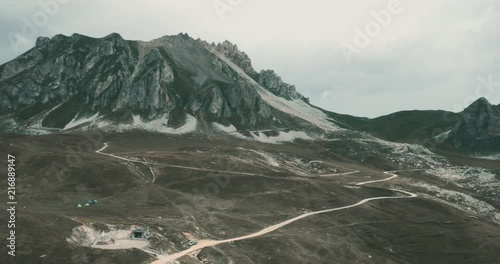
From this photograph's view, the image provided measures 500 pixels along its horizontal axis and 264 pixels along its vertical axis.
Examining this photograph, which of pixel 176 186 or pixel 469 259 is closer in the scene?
pixel 469 259

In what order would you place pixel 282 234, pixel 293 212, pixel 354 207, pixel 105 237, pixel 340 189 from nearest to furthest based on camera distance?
1. pixel 105 237
2. pixel 282 234
3. pixel 293 212
4. pixel 354 207
5. pixel 340 189

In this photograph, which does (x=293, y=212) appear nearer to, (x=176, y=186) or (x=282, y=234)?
(x=282, y=234)

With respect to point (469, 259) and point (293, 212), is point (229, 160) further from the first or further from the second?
point (469, 259)

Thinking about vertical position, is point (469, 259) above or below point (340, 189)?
below

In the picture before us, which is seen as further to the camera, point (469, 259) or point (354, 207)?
point (354, 207)

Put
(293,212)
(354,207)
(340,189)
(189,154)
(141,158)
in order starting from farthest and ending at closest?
(189,154) → (141,158) → (340,189) → (354,207) → (293,212)

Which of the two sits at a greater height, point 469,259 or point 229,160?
point 229,160

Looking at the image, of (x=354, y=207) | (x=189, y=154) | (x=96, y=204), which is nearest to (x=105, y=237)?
(x=96, y=204)

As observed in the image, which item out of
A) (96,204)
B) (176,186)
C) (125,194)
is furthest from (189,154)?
(96,204)

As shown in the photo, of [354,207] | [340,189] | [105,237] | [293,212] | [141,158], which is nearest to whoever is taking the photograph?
[105,237]
